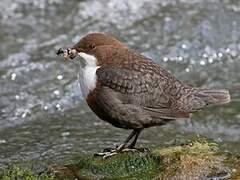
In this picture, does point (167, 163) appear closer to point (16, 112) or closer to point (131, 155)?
point (131, 155)

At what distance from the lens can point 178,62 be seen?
756 centimetres

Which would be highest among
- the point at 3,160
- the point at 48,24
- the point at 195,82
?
the point at 48,24

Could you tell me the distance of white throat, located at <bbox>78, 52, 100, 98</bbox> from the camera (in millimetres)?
4289

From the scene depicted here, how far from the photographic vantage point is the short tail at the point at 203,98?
457 cm

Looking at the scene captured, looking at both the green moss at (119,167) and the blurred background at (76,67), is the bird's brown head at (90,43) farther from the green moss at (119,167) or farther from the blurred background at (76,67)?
the blurred background at (76,67)

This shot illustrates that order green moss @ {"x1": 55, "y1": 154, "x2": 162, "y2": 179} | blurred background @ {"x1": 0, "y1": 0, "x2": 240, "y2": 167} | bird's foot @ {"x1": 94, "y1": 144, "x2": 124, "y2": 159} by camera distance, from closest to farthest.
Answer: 1. green moss @ {"x1": 55, "y1": 154, "x2": 162, "y2": 179}
2. bird's foot @ {"x1": 94, "y1": 144, "x2": 124, "y2": 159}
3. blurred background @ {"x1": 0, "y1": 0, "x2": 240, "y2": 167}

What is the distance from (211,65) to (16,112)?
2.19 meters

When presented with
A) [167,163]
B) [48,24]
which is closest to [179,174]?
[167,163]

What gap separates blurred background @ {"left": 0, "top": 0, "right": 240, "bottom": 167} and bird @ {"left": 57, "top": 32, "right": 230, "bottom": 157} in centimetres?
112

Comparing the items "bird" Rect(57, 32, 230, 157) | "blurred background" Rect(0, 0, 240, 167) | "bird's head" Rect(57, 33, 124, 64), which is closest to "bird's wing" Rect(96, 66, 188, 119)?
"bird" Rect(57, 32, 230, 157)

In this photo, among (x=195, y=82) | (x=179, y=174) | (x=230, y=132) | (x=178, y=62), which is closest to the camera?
(x=179, y=174)

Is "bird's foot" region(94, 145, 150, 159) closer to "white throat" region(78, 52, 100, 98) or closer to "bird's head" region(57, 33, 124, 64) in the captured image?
"white throat" region(78, 52, 100, 98)

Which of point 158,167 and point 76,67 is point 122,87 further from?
point 76,67

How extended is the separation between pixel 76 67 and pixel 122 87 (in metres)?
3.38
